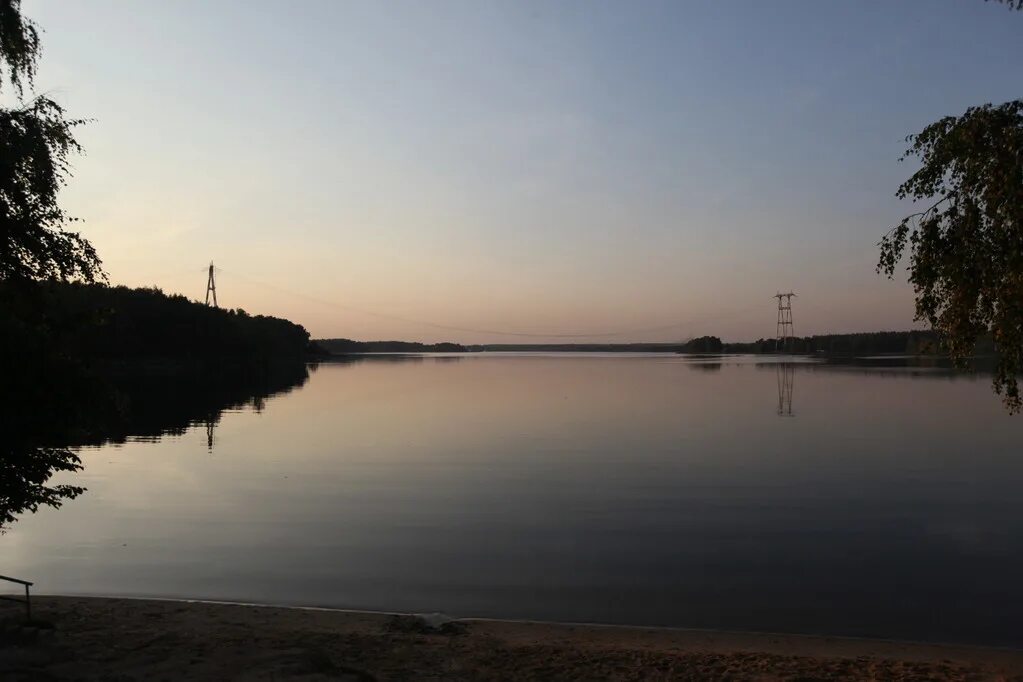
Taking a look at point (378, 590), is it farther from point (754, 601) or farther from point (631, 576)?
point (754, 601)

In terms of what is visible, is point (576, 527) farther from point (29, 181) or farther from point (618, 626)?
point (29, 181)

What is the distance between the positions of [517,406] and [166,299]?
11113 cm

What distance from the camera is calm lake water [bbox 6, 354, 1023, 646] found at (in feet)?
45.1

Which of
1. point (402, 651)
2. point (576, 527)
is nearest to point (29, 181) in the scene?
point (402, 651)

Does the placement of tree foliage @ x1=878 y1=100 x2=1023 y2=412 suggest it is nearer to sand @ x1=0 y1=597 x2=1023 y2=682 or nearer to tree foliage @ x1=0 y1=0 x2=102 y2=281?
sand @ x1=0 y1=597 x2=1023 y2=682

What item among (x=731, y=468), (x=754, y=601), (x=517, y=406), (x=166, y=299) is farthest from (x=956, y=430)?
(x=166, y=299)

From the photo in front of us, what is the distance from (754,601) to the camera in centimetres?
1358

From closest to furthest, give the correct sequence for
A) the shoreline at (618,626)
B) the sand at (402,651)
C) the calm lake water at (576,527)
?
the sand at (402,651) → the shoreline at (618,626) → the calm lake water at (576,527)

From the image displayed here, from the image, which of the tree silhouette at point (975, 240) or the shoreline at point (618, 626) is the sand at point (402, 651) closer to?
the shoreline at point (618, 626)

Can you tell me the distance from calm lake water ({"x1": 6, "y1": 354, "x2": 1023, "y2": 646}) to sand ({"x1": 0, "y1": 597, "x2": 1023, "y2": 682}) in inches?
46.5

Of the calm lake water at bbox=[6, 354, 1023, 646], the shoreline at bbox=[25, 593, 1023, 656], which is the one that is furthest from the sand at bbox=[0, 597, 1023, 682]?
the calm lake water at bbox=[6, 354, 1023, 646]

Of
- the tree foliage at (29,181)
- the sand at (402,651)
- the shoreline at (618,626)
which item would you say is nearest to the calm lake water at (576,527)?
the shoreline at (618,626)

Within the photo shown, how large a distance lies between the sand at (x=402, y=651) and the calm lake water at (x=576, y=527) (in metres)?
1.18

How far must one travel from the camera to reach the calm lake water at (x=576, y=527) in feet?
45.1
